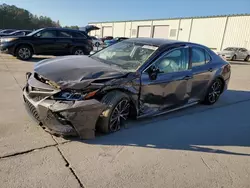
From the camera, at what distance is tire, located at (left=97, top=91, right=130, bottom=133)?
328 centimetres

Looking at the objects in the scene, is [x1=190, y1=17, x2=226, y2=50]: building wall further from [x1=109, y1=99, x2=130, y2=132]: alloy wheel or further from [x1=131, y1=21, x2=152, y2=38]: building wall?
[x1=109, y1=99, x2=130, y2=132]: alloy wheel

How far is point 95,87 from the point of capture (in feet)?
10.2

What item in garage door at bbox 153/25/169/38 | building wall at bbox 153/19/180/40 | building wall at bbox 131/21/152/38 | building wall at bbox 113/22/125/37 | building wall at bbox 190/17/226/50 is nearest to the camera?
building wall at bbox 190/17/226/50

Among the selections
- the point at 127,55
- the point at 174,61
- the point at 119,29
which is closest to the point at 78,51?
the point at 127,55

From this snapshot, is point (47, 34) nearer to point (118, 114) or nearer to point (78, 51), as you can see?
point (78, 51)

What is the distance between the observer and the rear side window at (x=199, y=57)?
4.61 meters

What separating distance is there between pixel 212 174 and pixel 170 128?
125cm

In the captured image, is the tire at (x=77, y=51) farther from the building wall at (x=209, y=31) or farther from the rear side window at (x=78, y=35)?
the building wall at (x=209, y=31)

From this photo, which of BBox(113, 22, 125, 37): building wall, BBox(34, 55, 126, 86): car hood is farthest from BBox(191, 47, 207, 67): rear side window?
BBox(113, 22, 125, 37): building wall

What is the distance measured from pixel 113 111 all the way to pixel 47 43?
28.1 feet

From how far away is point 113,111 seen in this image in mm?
3375

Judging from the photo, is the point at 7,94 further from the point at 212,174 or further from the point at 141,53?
the point at 212,174

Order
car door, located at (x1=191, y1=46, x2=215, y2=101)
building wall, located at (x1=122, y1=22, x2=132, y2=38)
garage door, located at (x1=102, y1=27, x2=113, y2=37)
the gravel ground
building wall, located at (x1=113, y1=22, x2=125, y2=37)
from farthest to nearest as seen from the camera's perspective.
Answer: garage door, located at (x1=102, y1=27, x2=113, y2=37), building wall, located at (x1=113, y1=22, x2=125, y2=37), building wall, located at (x1=122, y1=22, x2=132, y2=38), car door, located at (x1=191, y1=46, x2=215, y2=101), the gravel ground

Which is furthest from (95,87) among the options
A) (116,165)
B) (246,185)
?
(246,185)
